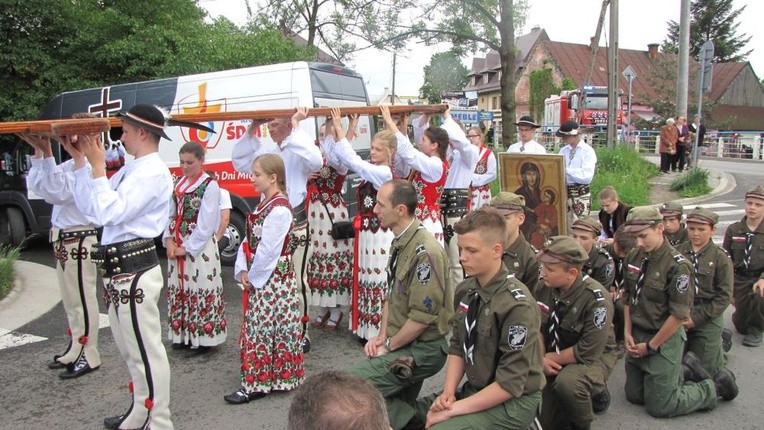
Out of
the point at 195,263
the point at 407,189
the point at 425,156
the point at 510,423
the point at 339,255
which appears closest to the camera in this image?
the point at 510,423

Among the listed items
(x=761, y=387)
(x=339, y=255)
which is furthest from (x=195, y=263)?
(x=761, y=387)

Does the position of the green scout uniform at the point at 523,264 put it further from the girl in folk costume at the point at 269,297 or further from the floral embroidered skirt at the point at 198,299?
the floral embroidered skirt at the point at 198,299

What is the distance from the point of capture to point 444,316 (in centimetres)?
345

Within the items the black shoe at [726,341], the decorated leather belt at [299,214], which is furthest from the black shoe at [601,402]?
the decorated leather belt at [299,214]

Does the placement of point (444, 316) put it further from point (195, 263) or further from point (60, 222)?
point (60, 222)

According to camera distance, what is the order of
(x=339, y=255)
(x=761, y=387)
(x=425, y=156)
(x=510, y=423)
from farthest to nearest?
1. (x=339, y=255)
2. (x=425, y=156)
3. (x=761, y=387)
4. (x=510, y=423)

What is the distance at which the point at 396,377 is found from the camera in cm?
329

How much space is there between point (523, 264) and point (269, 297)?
70.9 inches

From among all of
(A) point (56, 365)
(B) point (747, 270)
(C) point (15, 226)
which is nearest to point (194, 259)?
(A) point (56, 365)

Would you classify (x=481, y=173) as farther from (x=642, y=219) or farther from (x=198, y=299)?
(x=198, y=299)

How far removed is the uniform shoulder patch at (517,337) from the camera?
109 inches

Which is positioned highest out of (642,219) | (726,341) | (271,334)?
(642,219)

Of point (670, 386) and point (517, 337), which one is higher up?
point (517, 337)

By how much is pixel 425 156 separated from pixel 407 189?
5.17 feet
